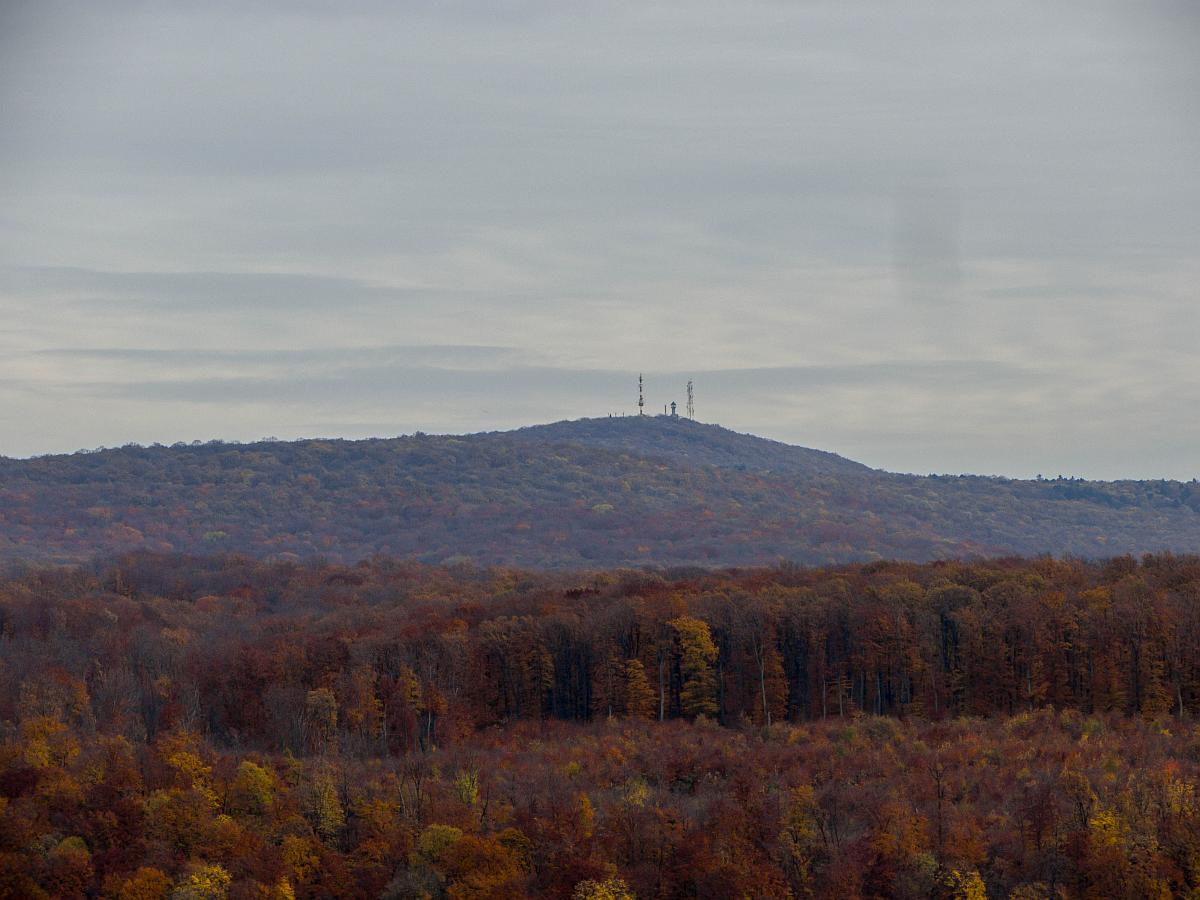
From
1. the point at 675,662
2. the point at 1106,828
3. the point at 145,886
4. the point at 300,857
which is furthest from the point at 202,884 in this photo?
the point at 675,662

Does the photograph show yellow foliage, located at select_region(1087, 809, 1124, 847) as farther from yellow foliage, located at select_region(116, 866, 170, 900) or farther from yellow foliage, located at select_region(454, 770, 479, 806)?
yellow foliage, located at select_region(116, 866, 170, 900)

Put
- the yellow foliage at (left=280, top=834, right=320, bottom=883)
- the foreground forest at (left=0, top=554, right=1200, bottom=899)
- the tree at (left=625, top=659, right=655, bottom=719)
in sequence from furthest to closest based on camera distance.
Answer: the tree at (left=625, top=659, right=655, bottom=719)
the yellow foliage at (left=280, top=834, right=320, bottom=883)
the foreground forest at (left=0, top=554, right=1200, bottom=899)

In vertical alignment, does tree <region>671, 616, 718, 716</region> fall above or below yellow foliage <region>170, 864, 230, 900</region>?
above

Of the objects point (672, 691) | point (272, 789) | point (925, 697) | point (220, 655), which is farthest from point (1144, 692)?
point (220, 655)

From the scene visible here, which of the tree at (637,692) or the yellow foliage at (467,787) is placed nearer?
the yellow foliage at (467,787)

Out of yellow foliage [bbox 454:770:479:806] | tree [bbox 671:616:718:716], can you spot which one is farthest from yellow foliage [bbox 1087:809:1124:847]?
tree [bbox 671:616:718:716]

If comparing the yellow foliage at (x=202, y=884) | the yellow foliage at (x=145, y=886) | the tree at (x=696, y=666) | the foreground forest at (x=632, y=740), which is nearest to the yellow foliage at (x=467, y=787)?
the foreground forest at (x=632, y=740)

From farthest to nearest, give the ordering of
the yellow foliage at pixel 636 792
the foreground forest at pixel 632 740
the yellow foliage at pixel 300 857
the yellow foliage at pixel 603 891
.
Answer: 1. the yellow foliage at pixel 636 792
2. the yellow foliage at pixel 300 857
3. the foreground forest at pixel 632 740
4. the yellow foliage at pixel 603 891

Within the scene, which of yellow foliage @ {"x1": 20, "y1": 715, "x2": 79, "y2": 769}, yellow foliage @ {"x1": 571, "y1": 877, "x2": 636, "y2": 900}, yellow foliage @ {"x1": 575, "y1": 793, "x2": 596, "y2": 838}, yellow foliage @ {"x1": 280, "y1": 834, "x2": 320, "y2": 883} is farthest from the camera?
yellow foliage @ {"x1": 20, "y1": 715, "x2": 79, "y2": 769}

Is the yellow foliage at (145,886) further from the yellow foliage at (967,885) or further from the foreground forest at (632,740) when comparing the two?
the yellow foliage at (967,885)
